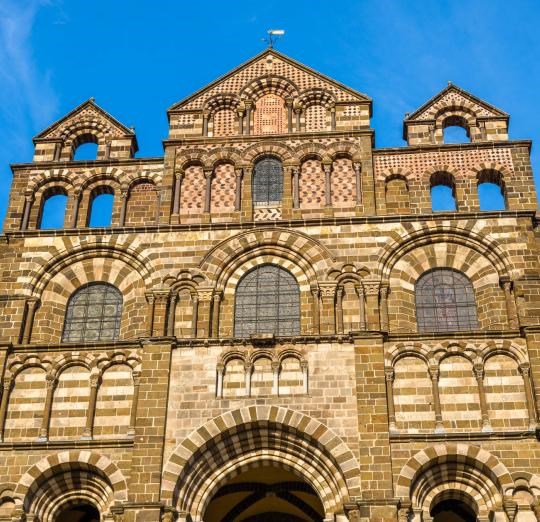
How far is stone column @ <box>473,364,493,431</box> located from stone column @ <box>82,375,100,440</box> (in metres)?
9.73

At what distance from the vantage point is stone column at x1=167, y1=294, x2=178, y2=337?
26.5 m

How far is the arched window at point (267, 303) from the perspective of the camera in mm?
26797

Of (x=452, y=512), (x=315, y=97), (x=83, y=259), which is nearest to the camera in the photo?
(x=452, y=512)

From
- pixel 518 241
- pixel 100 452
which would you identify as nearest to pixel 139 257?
pixel 100 452

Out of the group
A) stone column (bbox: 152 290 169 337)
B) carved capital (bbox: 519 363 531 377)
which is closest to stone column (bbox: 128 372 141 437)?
stone column (bbox: 152 290 169 337)

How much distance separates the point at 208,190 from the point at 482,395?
10006 millimetres

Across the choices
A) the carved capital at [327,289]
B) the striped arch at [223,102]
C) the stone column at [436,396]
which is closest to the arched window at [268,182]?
the striped arch at [223,102]

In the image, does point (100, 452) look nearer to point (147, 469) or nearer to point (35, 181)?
point (147, 469)

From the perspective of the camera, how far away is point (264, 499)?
28391mm

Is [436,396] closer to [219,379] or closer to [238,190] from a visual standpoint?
[219,379]

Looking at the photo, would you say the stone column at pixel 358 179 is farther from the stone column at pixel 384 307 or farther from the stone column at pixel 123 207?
the stone column at pixel 123 207

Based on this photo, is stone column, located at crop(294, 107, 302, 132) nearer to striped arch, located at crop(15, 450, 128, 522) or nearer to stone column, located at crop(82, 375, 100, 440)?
stone column, located at crop(82, 375, 100, 440)

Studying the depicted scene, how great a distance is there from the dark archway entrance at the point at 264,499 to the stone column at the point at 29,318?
6780 mm

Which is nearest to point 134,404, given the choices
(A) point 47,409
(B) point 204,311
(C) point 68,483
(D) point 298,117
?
(A) point 47,409
